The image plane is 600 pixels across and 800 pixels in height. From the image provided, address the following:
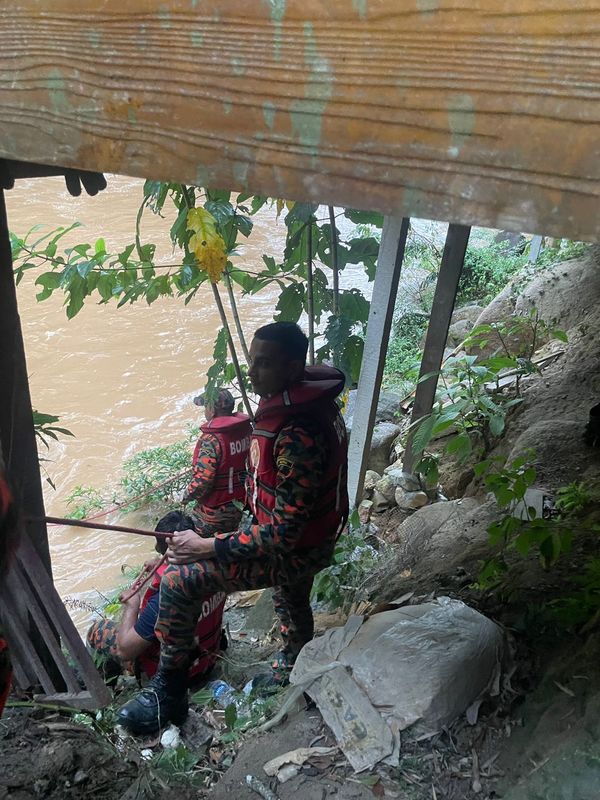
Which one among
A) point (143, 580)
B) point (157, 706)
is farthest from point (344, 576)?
point (157, 706)

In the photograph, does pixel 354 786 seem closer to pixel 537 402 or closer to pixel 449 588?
pixel 449 588

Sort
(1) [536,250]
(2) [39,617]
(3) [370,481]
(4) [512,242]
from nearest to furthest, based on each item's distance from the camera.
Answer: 1. (2) [39,617]
2. (3) [370,481]
3. (1) [536,250]
4. (4) [512,242]

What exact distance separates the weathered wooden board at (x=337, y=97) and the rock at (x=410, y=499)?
4.06 m

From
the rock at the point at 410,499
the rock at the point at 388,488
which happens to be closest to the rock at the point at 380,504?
the rock at the point at 388,488

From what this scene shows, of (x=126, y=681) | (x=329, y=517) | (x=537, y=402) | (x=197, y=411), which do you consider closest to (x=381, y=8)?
(x=329, y=517)

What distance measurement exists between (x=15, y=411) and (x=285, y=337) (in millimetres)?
1146

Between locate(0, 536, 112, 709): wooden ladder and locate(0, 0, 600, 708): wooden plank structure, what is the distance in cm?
176

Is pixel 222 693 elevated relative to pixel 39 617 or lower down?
lower down

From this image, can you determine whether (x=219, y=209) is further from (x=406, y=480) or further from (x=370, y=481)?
(x=370, y=481)

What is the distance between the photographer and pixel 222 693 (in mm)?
3625

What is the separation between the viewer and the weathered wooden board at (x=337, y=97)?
78 cm

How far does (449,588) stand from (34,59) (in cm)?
286

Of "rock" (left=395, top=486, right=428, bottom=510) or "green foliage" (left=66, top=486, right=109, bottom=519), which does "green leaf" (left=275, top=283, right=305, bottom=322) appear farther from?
"green foliage" (left=66, top=486, right=109, bottom=519)

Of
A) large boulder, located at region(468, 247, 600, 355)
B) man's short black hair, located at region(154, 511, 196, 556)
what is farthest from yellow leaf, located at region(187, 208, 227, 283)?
large boulder, located at region(468, 247, 600, 355)
